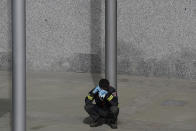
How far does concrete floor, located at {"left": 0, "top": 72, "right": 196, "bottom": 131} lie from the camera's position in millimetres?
10359

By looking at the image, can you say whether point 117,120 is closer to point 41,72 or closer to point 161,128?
point 161,128

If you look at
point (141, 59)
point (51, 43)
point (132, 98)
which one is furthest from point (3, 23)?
point (132, 98)

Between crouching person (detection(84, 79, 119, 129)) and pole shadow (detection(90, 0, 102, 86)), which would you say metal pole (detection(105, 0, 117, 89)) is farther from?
pole shadow (detection(90, 0, 102, 86))

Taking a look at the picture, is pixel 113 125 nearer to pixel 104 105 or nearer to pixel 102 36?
pixel 104 105

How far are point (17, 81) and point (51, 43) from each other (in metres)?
7.89

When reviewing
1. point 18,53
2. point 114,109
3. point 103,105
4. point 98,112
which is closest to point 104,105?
point 103,105

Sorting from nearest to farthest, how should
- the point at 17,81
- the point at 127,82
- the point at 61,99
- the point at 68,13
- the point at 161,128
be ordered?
1. the point at 17,81
2. the point at 161,128
3. the point at 61,99
4. the point at 127,82
5. the point at 68,13

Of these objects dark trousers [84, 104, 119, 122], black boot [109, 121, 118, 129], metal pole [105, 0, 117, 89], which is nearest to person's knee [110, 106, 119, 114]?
dark trousers [84, 104, 119, 122]

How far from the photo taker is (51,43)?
15.9 metres

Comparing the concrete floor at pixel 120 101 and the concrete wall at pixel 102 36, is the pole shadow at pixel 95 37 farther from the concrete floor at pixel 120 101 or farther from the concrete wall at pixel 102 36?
the concrete floor at pixel 120 101

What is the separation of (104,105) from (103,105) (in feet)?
0.06

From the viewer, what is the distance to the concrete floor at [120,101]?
10.4 metres

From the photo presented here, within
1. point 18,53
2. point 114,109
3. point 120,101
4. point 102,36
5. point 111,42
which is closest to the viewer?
point 18,53

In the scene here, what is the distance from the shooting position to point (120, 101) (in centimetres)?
1234
